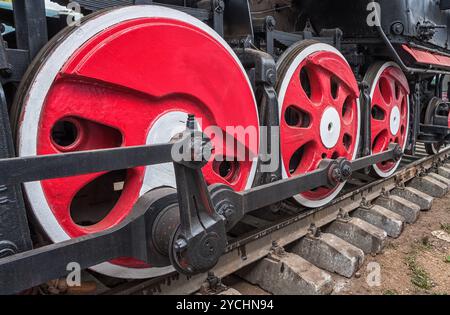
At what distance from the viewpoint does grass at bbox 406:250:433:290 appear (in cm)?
231

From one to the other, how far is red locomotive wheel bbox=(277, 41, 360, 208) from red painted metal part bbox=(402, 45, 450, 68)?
637 millimetres

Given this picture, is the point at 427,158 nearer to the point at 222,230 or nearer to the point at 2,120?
the point at 222,230

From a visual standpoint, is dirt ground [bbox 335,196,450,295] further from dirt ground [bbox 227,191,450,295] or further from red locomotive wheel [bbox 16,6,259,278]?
red locomotive wheel [bbox 16,6,259,278]

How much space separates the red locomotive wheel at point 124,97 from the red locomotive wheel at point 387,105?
1.71 meters

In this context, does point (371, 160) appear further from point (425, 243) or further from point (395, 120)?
point (395, 120)

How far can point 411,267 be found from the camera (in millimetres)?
2486

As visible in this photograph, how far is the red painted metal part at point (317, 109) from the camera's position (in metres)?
2.26

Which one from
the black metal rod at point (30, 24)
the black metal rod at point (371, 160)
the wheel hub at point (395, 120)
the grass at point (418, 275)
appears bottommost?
the grass at point (418, 275)

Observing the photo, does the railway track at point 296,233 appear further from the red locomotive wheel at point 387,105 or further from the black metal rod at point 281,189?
the black metal rod at point 281,189

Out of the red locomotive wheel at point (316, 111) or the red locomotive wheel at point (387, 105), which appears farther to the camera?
the red locomotive wheel at point (387, 105)

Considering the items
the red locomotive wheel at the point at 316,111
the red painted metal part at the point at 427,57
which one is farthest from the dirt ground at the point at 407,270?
the red painted metal part at the point at 427,57

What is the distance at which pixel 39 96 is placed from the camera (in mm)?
1184

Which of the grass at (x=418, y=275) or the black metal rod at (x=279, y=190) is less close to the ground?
the black metal rod at (x=279, y=190)

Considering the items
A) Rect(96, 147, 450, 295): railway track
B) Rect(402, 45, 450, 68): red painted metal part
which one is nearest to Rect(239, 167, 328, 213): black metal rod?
Rect(96, 147, 450, 295): railway track
